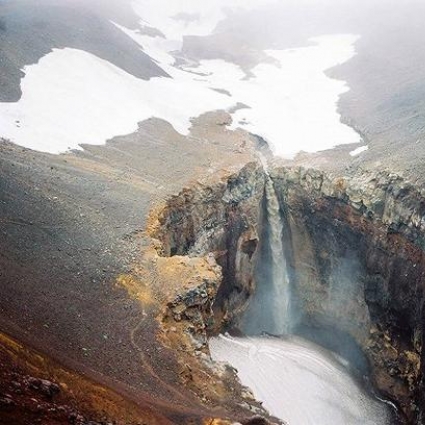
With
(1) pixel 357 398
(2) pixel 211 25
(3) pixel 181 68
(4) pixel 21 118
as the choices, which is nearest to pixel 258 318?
(1) pixel 357 398

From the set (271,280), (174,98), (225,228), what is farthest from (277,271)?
(174,98)

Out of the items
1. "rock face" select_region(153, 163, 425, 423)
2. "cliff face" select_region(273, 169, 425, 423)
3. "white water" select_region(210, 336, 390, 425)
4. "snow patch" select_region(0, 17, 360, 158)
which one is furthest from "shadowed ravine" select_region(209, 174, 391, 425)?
"snow patch" select_region(0, 17, 360, 158)

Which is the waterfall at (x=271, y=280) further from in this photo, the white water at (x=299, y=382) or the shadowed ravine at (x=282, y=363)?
the white water at (x=299, y=382)

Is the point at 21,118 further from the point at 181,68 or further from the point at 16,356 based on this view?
the point at 181,68

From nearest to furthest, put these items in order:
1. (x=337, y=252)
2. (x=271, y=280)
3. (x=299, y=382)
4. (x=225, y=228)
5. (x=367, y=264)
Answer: (x=299, y=382), (x=367, y=264), (x=225, y=228), (x=337, y=252), (x=271, y=280)

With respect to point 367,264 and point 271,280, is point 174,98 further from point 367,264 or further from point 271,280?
point 367,264
